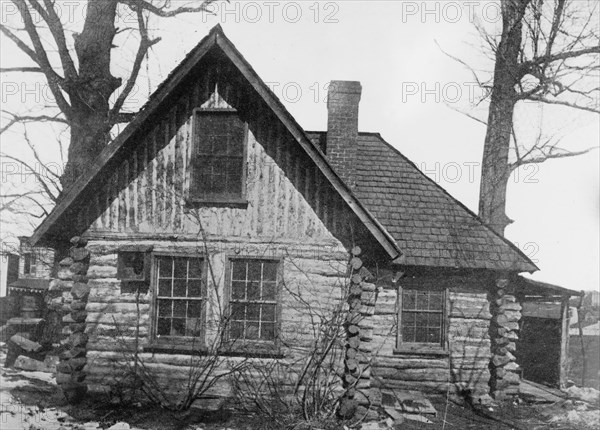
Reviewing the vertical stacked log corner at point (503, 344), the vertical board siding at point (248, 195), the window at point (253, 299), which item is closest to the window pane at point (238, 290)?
the window at point (253, 299)

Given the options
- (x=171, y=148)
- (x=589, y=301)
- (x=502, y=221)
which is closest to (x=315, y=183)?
(x=171, y=148)

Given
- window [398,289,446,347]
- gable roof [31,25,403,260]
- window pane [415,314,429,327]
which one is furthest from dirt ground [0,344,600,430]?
gable roof [31,25,403,260]

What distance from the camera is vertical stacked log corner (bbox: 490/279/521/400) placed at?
11969 millimetres

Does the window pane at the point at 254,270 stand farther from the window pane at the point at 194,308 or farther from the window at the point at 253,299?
the window pane at the point at 194,308

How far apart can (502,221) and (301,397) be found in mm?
8992

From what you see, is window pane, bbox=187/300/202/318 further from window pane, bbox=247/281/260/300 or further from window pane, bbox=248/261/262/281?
window pane, bbox=248/261/262/281

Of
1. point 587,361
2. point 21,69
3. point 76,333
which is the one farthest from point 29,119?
point 587,361

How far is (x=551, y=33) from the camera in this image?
1483 cm

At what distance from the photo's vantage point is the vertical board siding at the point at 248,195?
10.1m

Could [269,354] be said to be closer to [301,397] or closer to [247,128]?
[301,397]

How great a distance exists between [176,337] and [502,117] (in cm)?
1213

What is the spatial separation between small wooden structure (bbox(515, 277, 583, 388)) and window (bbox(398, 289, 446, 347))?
276cm

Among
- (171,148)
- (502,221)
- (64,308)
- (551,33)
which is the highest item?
(551,33)

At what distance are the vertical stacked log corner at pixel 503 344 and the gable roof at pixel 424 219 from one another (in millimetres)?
804
